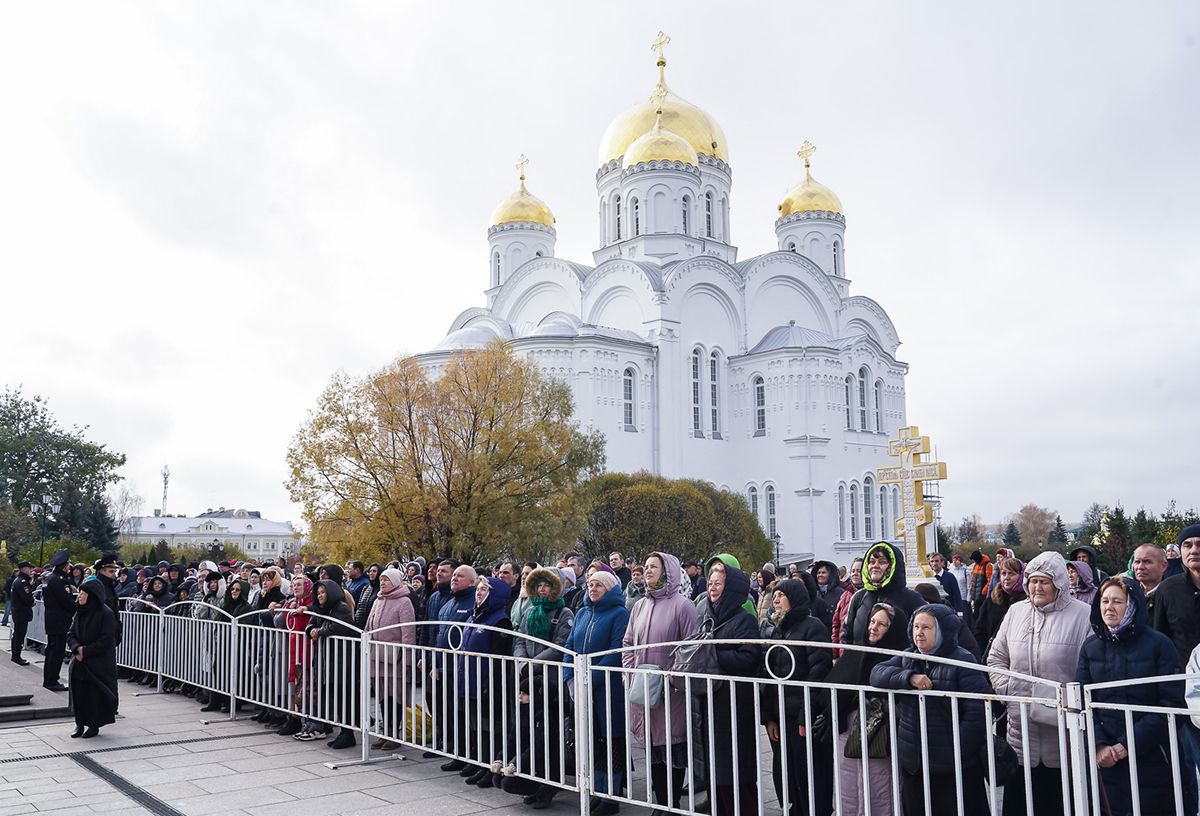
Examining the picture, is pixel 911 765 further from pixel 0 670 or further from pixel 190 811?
pixel 0 670

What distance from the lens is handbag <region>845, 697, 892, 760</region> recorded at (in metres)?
4.47

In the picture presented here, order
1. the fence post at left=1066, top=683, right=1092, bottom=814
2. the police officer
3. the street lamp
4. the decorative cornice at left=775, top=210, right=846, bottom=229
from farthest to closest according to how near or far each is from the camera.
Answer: the decorative cornice at left=775, top=210, right=846, bottom=229 < the street lamp < the police officer < the fence post at left=1066, top=683, right=1092, bottom=814

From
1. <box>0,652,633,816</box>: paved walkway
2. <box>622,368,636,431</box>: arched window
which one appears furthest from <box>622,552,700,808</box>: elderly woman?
<box>622,368,636,431</box>: arched window

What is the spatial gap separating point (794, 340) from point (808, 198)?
11.0 m

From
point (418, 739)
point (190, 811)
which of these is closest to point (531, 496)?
point (418, 739)

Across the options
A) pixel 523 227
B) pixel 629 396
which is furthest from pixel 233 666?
pixel 523 227

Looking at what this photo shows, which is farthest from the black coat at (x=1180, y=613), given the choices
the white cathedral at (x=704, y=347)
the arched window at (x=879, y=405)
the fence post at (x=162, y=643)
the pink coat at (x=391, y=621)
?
the arched window at (x=879, y=405)

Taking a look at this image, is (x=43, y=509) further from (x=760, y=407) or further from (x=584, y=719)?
(x=584, y=719)

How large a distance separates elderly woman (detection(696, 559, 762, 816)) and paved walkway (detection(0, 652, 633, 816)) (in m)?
1.00

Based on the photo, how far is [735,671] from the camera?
5.31 meters

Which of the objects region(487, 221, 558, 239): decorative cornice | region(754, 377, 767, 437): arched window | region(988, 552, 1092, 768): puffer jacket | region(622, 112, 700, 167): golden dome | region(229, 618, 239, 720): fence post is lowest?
region(229, 618, 239, 720): fence post

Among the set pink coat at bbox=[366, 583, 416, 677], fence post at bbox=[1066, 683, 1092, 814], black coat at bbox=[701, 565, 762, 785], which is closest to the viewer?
fence post at bbox=[1066, 683, 1092, 814]

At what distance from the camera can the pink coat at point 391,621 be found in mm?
7605

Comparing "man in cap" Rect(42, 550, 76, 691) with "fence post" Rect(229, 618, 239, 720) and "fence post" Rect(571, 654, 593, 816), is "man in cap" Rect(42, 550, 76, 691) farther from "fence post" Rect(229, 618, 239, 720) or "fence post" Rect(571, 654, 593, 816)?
"fence post" Rect(571, 654, 593, 816)
